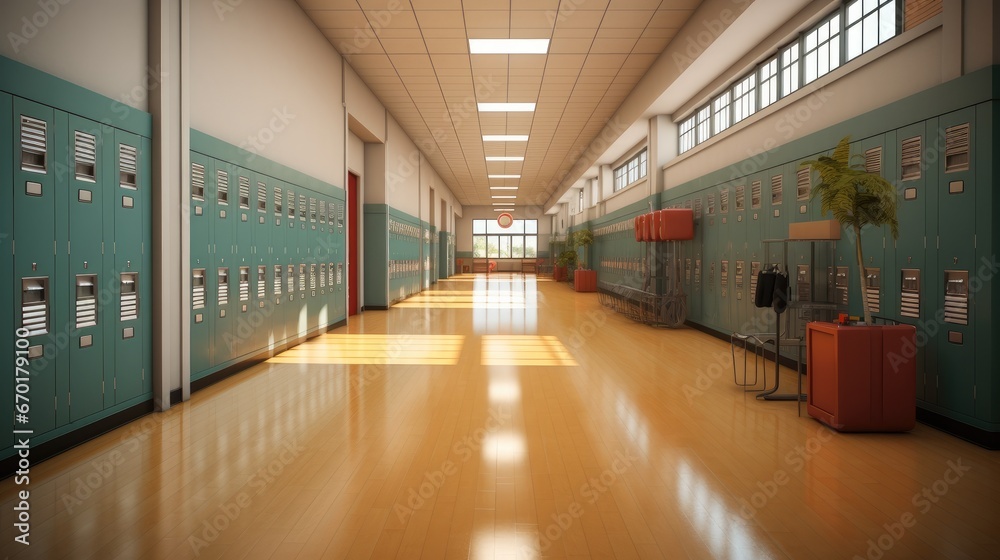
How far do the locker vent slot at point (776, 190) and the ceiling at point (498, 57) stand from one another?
2.89 meters

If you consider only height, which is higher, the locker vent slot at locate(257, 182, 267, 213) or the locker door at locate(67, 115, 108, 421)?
the locker vent slot at locate(257, 182, 267, 213)

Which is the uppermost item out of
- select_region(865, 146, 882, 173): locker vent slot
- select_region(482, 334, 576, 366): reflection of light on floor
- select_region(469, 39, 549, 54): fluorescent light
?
select_region(469, 39, 549, 54): fluorescent light

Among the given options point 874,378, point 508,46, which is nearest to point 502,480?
point 874,378

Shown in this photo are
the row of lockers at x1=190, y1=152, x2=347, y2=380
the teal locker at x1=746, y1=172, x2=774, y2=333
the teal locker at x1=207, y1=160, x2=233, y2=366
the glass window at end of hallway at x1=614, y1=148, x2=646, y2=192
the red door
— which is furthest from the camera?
the glass window at end of hallway at x1=614, y1=148, x2=646, y2=192

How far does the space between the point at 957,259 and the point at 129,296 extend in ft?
22.3

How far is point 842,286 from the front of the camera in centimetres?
618

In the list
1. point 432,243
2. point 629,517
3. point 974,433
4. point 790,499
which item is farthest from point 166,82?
point 432,243

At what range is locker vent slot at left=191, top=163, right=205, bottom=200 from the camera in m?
5.80

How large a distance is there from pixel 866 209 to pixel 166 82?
625cm

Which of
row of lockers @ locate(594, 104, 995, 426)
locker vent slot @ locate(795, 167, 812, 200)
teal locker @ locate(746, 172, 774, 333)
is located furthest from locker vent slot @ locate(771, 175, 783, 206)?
locker vent slot @ locate(795, 167, 812, 200)

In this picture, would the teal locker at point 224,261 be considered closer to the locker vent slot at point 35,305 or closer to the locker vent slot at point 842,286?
the locker vent slot at point 35,305

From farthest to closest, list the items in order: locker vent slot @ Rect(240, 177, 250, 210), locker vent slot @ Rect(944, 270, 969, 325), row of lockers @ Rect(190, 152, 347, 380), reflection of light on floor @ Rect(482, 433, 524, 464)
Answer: locker vent slot @ Rect(240, 177, 250, 210), row of lockers @ Rect(190, 152, 347, 380), locker vent slot @ Rect(944, 270, 969, 325), reflection of light on floor @ Rect(482, 433, 524, 464)

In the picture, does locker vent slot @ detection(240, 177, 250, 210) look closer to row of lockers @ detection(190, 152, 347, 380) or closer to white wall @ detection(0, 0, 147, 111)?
row of lockers @ detection(190, 152, 347, 380)

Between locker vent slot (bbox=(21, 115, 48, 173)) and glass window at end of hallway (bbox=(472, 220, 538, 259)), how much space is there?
119 feet
